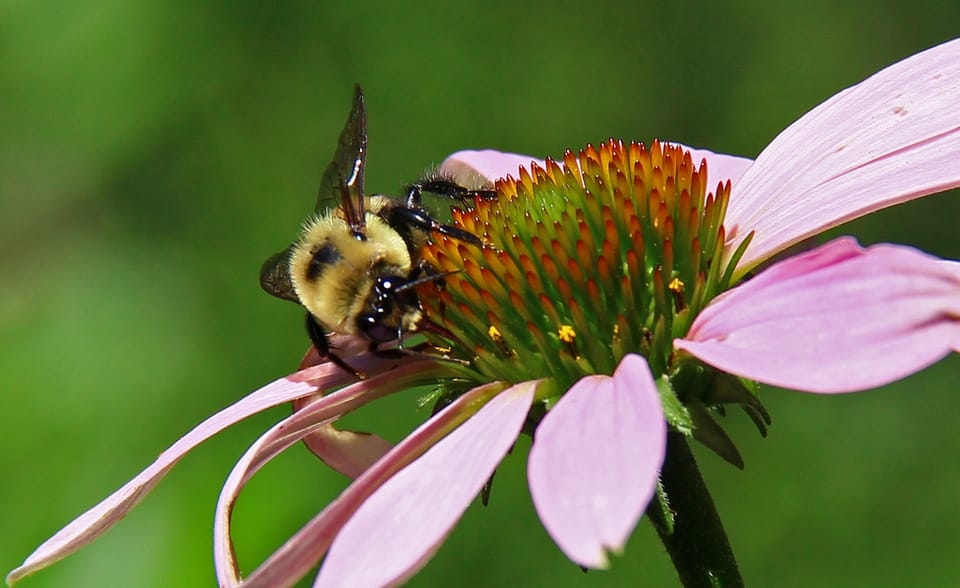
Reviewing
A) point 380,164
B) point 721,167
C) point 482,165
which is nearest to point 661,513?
point 721,167

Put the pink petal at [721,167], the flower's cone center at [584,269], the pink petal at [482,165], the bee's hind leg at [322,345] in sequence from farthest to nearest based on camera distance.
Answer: the pink petal at [482,165]
the pink petal at [721,167]
the bee's hind leg at [322,345]
the flower's cone center at [584,269]

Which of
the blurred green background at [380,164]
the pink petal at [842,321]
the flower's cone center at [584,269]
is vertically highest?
the pink petal at [842,321]

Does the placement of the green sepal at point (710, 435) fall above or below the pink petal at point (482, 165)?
below

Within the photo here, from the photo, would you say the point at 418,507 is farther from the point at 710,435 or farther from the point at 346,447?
the point at 346,447

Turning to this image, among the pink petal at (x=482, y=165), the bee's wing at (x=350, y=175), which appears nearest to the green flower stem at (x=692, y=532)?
the bee's wing at (x=350, y=175)

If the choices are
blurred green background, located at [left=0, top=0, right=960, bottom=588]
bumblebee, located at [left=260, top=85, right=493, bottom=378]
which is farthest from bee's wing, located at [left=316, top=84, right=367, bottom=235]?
blurred green background, located at [left=0, top=0, right=960, bottom=588]

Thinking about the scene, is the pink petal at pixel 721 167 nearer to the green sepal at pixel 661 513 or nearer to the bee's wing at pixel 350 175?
the bee's wing at pixel 350 175

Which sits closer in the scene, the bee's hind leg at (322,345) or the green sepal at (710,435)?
the green sepal at (710,435)
